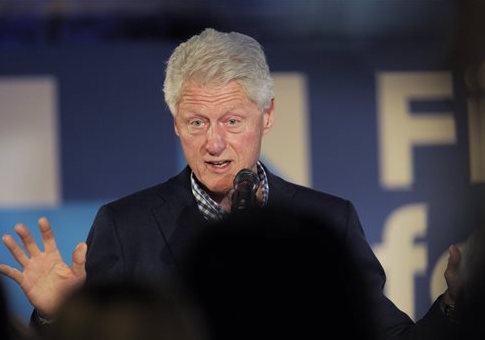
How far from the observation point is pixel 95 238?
8.44 ft

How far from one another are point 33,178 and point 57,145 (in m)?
0.19

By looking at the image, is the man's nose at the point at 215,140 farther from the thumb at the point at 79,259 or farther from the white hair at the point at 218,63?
the thumb at the point at 79,259

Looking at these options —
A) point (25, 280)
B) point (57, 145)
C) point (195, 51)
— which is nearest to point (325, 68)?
point (57, 145)

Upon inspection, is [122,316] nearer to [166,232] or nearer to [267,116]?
[166,232]

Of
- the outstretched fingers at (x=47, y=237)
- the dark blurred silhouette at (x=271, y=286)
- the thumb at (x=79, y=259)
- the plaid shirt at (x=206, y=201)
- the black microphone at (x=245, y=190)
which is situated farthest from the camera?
the plaid shirt at (x=206, y=201)

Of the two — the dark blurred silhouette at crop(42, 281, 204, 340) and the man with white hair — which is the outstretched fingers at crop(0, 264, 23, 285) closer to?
the man with white hair

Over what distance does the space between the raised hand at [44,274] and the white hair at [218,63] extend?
1.82ft

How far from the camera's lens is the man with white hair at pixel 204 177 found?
2.52 meters

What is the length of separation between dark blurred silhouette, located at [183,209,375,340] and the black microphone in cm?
78

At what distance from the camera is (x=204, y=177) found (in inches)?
103

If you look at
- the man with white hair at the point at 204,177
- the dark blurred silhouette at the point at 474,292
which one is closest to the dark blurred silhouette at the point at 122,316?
the dark blurred silhouette at the point at 474,292

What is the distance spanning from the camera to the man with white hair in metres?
2.52

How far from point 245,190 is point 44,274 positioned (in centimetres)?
49

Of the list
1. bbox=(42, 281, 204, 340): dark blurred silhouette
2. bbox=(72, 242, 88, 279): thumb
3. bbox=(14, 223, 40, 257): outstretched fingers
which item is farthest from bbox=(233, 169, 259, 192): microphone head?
bbox=(42, 281, 204, 340): dark blurred silhouette
